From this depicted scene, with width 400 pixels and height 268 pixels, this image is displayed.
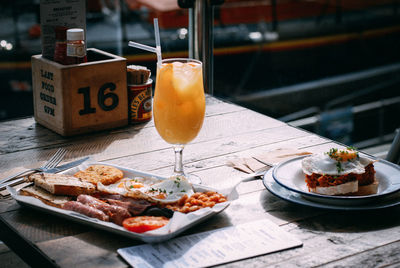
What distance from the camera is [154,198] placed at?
39.2 inches

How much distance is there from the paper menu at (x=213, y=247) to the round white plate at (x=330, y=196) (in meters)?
0.11

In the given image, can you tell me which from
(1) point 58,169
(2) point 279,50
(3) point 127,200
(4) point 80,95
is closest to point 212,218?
(3) point 127,200

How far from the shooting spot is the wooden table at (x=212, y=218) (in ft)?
2.89

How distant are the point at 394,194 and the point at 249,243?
13.6 inches

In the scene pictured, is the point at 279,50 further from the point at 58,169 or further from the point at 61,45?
the point at 58,169

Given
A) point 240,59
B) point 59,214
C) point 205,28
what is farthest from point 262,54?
point 59,214

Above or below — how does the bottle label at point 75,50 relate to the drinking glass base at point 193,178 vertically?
above

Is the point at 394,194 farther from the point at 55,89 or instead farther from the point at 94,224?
the point at 55,89

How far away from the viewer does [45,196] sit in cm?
105

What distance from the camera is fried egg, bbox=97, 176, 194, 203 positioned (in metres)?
1.00

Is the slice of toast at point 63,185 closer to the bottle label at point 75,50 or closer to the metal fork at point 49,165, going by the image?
the metal fork at point 49,165

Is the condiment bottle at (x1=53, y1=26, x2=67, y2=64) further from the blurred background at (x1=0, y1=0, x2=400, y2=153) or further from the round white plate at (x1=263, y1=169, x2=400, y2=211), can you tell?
the blurred background at (x1=0, y1=0, x2=400, y2=153)

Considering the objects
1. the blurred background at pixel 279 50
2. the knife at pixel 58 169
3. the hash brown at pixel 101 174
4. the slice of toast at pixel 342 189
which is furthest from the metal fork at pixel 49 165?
the blurred background at pixel 279 50

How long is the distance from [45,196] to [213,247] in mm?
360
